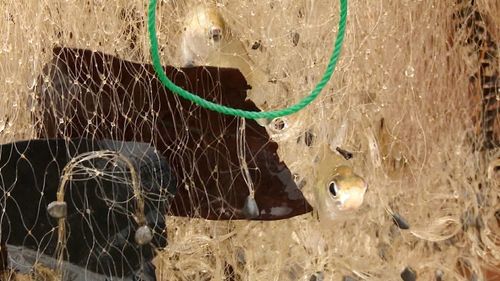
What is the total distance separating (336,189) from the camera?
0.63 meters

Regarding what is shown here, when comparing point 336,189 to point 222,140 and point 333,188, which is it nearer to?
point 333,188

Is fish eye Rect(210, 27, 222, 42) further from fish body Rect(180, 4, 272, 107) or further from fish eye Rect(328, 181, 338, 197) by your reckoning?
fish eye Rect(328, 181, 338, 197)

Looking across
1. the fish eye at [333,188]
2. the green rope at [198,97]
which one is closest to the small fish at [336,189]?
the fish eye at [333,188]

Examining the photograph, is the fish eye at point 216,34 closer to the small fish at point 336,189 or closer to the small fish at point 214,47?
the small fish at point 214,47

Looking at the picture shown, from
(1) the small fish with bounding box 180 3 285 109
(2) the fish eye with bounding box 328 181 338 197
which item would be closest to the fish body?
(1) the small fish with bounding box 180 3 285 109

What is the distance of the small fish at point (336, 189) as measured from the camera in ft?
2.07

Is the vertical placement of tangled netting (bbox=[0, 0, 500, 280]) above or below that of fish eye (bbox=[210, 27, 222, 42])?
below

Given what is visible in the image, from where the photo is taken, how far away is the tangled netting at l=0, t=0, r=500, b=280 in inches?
22.5

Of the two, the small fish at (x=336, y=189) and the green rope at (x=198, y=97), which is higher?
the green rope at (x=198, y=97)

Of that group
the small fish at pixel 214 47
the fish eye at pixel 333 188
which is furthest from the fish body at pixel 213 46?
the fish eye at pixel 333 188

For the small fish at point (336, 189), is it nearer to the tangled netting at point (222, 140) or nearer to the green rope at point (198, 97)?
the tangled netting at point (222, 140)

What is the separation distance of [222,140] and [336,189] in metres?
0.11

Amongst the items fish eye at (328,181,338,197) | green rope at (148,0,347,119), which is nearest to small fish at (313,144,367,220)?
fish eye at (328,181,338,197)

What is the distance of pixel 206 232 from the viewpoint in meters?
0.63
